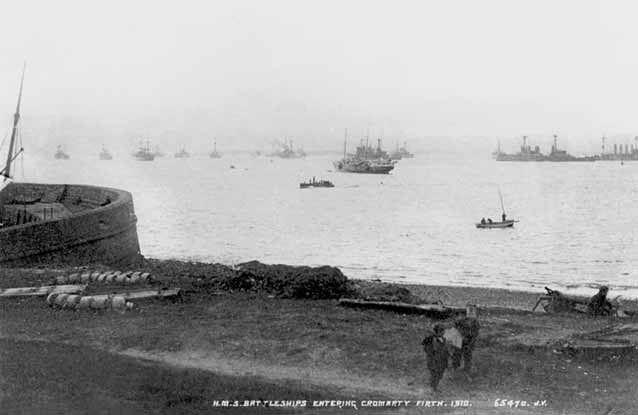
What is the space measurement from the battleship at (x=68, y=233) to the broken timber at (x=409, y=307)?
9.12m

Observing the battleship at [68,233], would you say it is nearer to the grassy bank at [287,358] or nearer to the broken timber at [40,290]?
the broken timber at [40,290]

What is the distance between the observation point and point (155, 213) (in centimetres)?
6456

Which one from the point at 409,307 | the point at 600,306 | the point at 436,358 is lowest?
the point at 600,306

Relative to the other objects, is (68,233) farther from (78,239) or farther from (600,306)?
(600,306)

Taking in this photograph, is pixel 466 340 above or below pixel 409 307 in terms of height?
above

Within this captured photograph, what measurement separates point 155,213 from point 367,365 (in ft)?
190

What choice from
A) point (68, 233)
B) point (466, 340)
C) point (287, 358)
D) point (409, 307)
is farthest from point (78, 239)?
point (466, 340)

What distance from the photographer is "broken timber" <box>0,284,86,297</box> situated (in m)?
13.0

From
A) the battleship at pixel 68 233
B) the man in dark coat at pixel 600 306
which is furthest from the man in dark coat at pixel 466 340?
the battleship at pixel 68 233

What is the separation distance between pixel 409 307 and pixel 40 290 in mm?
7144

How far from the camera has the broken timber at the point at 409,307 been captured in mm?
12117

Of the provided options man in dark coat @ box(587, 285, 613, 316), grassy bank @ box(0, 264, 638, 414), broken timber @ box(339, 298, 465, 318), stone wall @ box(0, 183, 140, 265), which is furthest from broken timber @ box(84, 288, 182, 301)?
man in dark coat @ box(587, 285, 613, 316)

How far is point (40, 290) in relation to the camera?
13094 millimetres

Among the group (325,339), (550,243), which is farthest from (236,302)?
(550,243)
